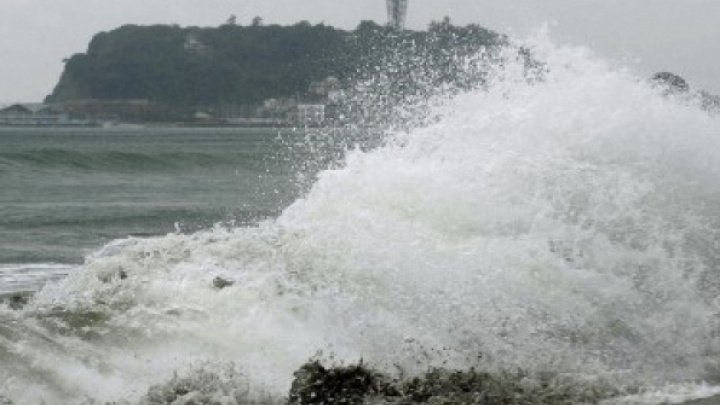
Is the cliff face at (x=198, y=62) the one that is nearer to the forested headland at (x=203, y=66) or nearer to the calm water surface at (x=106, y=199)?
the forested headland at (x=203, y=66)

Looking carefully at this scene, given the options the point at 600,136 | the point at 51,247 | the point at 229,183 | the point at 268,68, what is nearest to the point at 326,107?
the point at 268,68

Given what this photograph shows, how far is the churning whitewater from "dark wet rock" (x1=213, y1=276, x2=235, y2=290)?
0.31 feet

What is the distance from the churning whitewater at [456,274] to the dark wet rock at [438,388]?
135mm

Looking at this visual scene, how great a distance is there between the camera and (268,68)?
116 metres

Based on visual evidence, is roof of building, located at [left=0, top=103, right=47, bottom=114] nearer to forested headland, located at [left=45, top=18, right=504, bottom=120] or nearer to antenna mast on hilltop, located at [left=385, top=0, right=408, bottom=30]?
forested headland, located at [left=45, top=18, right=504, bottom=120]

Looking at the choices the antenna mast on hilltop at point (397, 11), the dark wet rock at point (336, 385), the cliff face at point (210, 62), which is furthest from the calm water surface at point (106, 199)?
the antenna mast on hilltop at point (397, 11)

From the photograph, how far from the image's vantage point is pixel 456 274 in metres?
8.88

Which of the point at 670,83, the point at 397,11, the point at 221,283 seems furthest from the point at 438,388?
the point at 397,11

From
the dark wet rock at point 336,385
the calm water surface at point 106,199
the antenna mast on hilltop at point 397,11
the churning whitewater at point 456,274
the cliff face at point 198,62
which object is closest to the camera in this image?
the dark wet rock at point 336,385

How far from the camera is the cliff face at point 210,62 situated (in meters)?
105

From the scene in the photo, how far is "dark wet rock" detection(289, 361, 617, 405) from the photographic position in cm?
740

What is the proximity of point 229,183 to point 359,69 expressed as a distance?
51869 mm

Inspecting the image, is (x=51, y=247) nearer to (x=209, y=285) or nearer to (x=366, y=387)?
(x=209, y=285)

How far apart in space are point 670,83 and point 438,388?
659 centimetres
